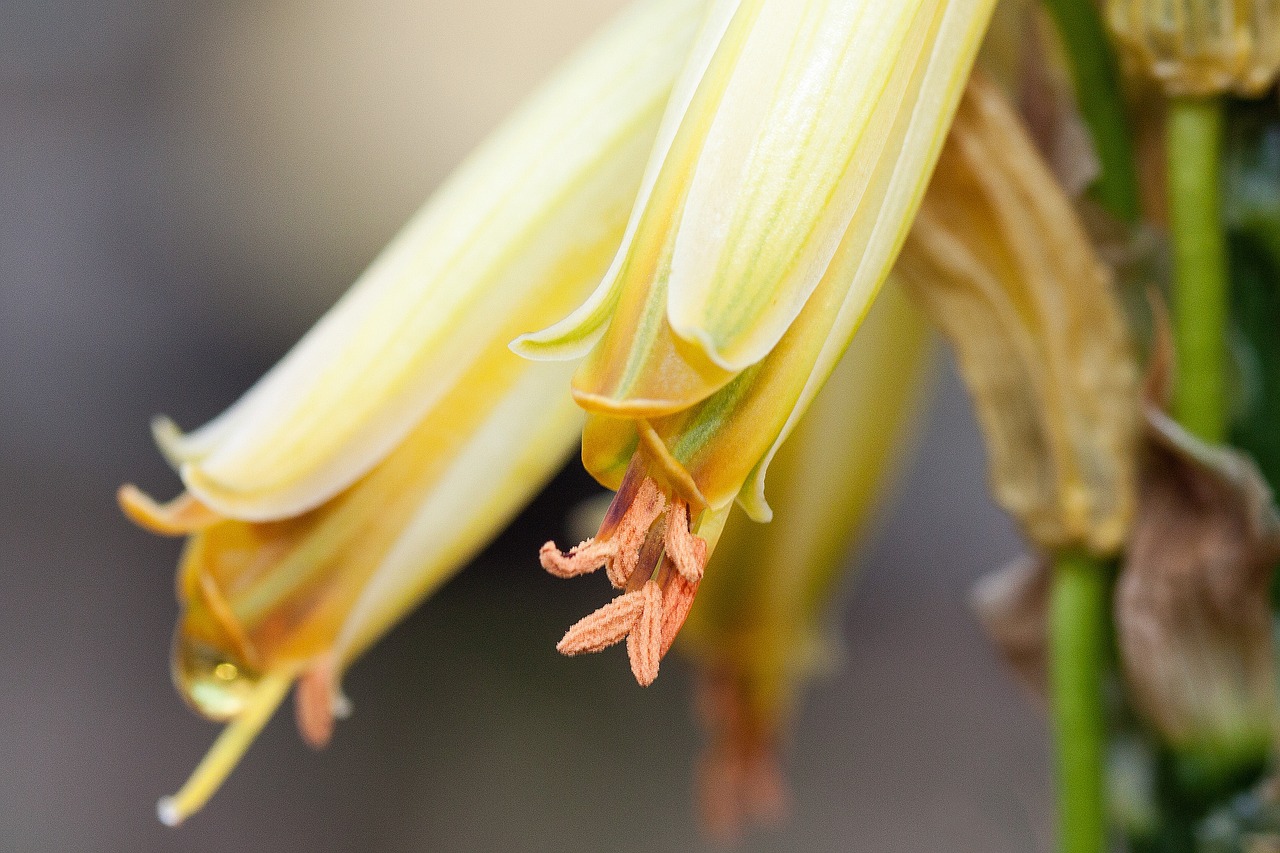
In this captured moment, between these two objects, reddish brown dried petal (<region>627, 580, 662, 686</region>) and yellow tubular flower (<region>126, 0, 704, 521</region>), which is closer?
reddish brown dried petal (<region>627, 580, 662, 686</region>)

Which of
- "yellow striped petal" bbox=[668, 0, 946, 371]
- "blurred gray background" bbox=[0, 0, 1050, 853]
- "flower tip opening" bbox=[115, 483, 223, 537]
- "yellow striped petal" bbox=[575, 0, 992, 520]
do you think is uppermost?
"yellow striped petal" bbox=[668, 0, 946, 371]

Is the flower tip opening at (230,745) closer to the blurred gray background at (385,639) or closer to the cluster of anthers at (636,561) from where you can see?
the cluster of anthers at (636,561)

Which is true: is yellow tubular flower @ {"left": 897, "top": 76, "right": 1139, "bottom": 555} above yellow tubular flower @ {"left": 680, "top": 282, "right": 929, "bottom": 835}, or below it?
above

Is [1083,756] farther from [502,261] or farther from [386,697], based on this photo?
[386,697]

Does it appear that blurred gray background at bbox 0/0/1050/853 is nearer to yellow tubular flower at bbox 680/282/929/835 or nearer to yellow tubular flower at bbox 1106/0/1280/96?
yellow tubular flower at bbox 680/282/929/835

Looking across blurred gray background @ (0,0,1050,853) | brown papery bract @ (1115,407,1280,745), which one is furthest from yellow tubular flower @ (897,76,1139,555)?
blurred gray background @ (0,0,1050,853)

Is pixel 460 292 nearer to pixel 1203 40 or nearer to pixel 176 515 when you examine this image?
pixel 176 515

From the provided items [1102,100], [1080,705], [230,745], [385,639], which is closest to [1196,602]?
[1080,705]
